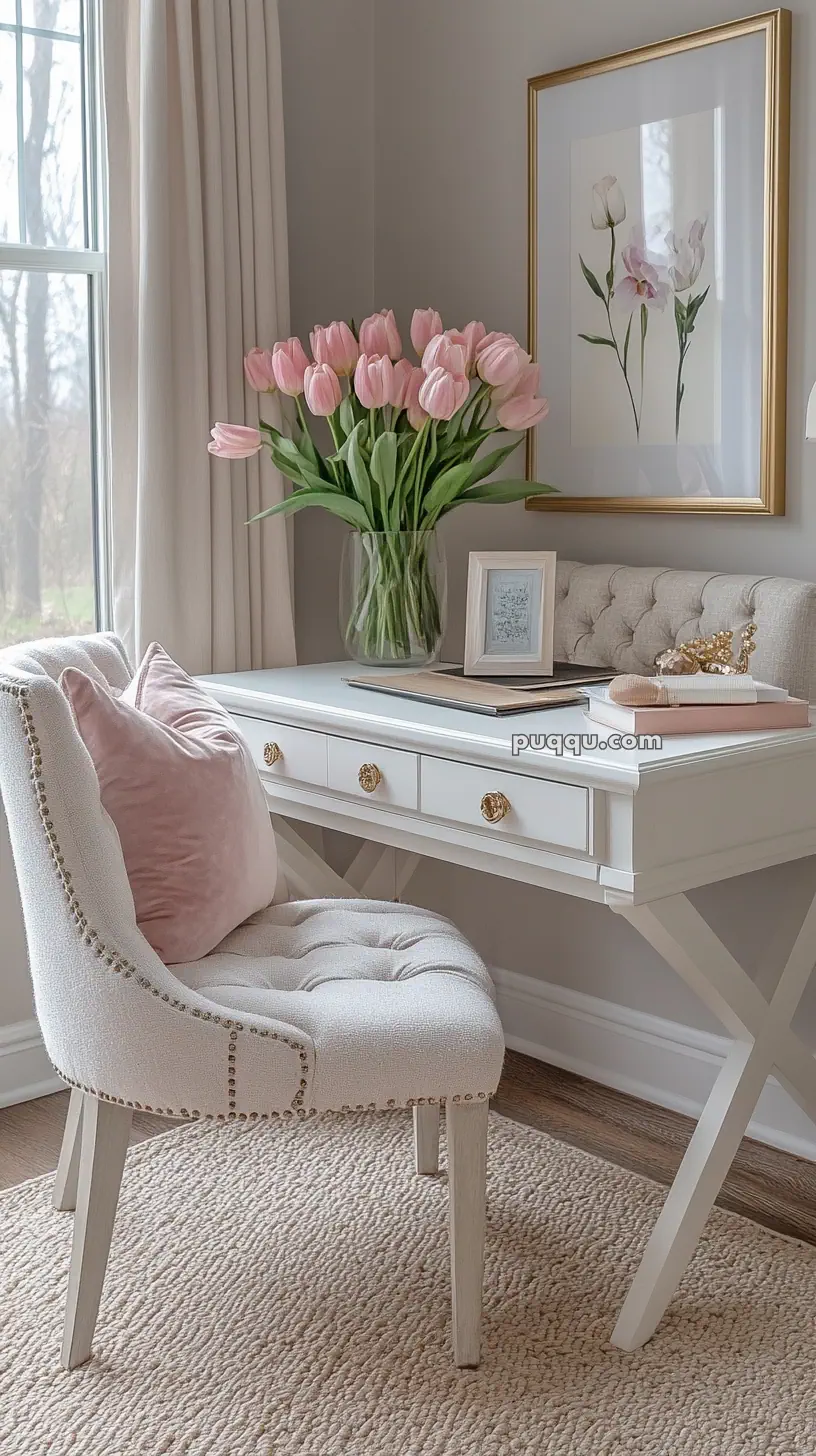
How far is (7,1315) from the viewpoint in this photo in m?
1.86

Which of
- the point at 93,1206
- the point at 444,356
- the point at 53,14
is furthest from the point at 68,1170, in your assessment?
the point at 53,14

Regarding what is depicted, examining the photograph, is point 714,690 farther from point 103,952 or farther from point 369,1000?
point 103,952

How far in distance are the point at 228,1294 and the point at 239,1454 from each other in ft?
1.07

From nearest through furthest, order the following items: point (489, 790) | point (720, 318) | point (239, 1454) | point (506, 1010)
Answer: point (239, 1454)
point (489, 790)
point (720, 318)
point (506, 1010)

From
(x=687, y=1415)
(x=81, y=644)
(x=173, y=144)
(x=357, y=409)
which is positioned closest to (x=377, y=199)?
(x=173, y=144)

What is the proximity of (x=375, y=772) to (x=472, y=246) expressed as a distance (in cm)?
125

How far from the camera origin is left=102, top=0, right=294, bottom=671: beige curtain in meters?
2.42

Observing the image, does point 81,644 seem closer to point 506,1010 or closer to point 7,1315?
point 7,1315

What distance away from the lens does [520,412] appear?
2283 millimetres

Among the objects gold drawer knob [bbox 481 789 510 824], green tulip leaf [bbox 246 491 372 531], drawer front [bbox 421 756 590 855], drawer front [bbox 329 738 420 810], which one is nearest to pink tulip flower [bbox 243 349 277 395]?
green tulip leaf [bbox 246 491 372 531]

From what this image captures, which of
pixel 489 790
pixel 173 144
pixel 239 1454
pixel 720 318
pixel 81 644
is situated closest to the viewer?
pixel 239 1454

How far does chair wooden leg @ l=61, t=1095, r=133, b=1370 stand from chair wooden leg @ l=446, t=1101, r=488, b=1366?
0.41m

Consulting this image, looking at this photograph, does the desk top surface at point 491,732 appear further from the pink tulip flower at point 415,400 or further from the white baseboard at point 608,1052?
the white baseboard at point 608,1052

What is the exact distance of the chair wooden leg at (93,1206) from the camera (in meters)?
1.69
